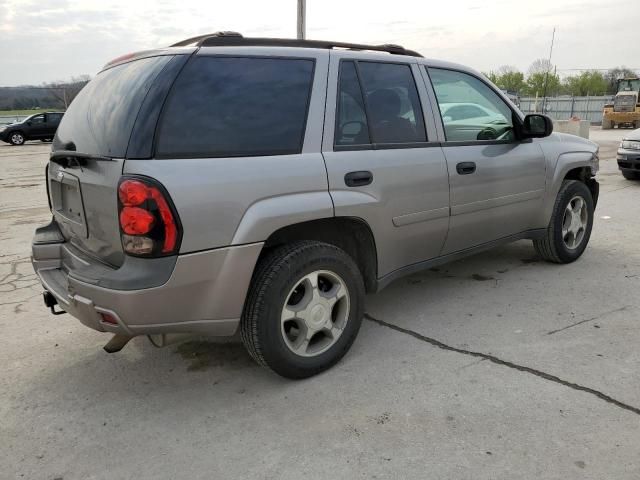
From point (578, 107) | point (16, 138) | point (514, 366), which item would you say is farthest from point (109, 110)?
point (578, 107)

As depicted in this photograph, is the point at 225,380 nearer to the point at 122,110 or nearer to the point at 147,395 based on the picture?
the point at 147,395

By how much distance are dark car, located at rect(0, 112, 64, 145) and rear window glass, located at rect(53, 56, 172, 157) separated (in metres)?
25.0

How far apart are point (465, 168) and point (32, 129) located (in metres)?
26.9

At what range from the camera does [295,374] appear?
119 inches

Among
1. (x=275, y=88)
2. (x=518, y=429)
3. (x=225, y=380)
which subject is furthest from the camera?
(x=225, y=380)

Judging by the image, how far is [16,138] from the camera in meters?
25.4

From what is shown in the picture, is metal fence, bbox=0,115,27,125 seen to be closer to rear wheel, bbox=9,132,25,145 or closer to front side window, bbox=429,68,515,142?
rear wheel, bbox=9,132,25,145

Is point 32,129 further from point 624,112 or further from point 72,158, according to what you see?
point 624,112

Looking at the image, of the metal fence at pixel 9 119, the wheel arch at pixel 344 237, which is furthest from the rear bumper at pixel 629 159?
the metal fence at pixel 9 119

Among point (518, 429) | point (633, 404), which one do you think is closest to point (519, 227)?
point (633, 404)

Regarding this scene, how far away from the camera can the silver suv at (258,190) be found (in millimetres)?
2523

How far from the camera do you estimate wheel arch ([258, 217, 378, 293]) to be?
2965mm

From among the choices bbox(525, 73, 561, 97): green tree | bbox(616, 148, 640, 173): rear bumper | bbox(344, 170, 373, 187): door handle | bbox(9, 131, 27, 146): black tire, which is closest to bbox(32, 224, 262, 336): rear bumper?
bbox(344, 170, 373, 187): door handle

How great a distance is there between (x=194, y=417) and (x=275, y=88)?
1.78m
